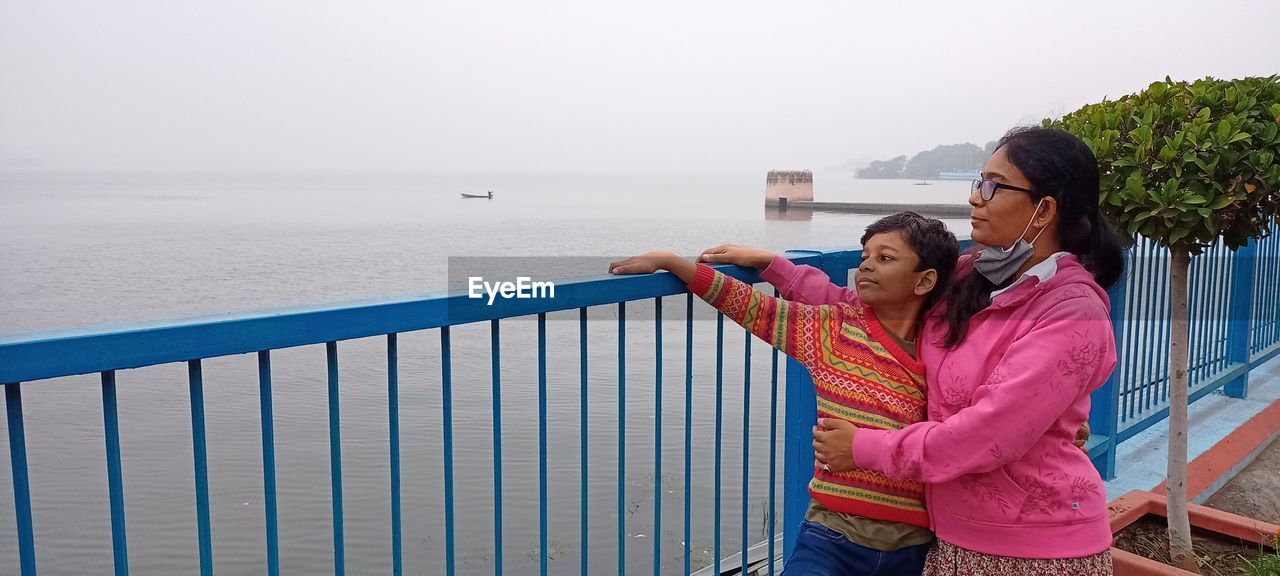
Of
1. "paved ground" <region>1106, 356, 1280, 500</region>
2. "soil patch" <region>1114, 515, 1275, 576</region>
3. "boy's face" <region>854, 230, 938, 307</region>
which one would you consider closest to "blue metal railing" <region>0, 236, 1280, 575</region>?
"boy's face" <region>854, 230, 938, 307</region>

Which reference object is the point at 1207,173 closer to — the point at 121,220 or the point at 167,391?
the point at 167,391

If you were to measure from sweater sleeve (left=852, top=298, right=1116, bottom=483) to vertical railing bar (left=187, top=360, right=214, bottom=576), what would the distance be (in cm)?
121

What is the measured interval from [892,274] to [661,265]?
0.54 meters

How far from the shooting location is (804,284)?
2373mm

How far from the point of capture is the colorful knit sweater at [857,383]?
196cm

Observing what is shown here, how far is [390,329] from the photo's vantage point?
1.69 metres

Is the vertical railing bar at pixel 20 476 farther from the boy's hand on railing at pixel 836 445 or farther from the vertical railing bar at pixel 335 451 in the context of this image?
the boy's hand on railing at pixel 836 445

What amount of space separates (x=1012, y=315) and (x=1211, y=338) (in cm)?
448

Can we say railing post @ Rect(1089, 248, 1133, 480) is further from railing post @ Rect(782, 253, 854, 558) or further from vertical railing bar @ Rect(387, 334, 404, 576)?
vertical railing bar @ Rect(387, 334, 404, 576)

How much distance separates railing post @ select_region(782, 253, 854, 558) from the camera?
2.65 m

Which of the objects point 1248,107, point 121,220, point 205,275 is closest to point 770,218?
point 121,220

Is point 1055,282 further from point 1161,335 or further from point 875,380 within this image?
point 1161,335

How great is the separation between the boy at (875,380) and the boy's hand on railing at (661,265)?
1.6 inches

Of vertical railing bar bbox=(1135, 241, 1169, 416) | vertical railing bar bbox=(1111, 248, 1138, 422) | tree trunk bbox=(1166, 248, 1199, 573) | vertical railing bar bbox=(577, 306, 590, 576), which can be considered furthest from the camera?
vertical railing bar bbox=(1135, 241, 1169, 416)
